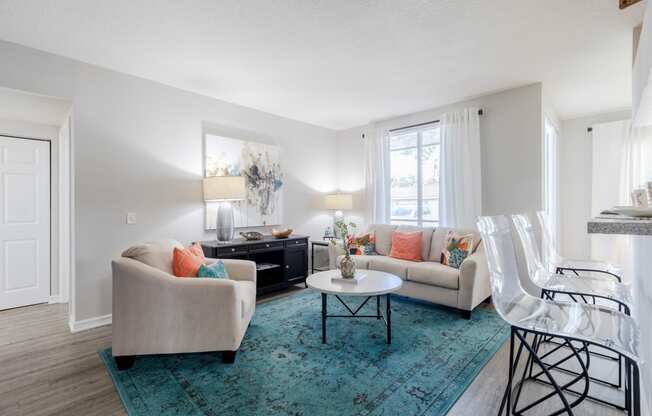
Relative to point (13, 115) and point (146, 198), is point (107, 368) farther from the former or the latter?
point (13, 115)

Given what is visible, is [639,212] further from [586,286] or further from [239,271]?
[239,271]

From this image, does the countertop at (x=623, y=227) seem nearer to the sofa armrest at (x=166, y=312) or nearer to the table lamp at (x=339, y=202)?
the sofa armrest at (x=166, y=312)

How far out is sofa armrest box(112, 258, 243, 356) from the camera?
7.23 feet

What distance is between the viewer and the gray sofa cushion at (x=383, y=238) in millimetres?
4469

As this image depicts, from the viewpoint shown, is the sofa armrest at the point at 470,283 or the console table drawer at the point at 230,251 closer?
the sofa armrest at the point at 470,283

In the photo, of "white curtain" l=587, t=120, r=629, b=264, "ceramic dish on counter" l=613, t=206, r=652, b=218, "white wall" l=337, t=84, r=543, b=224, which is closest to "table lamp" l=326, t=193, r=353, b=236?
"white wall" l=337, t=84, r=543, b=224

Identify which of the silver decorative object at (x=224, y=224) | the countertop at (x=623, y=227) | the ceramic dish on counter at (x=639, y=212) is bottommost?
the silver decorative object at (x=224, y=224)

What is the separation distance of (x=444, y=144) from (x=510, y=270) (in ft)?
9.27

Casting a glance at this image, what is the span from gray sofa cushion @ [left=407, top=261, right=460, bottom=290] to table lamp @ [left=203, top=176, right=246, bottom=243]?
218 centimetres

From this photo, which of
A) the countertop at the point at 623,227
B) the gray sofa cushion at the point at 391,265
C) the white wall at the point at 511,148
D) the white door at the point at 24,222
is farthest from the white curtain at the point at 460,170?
the white door at the point at 24,222

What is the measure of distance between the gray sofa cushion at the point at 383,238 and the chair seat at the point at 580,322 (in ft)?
8.48

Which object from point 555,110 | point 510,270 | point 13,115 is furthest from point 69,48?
point 555,110

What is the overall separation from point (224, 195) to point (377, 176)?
8.56 feet

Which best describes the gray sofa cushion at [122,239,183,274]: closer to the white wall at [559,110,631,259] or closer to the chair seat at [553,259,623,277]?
the chair seat at [553,259,623,277]
